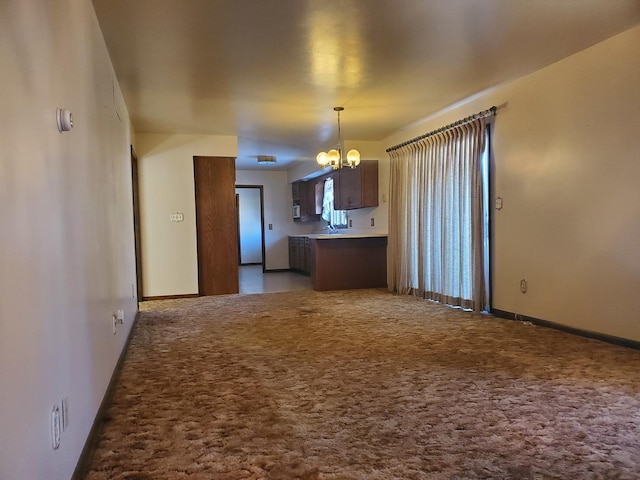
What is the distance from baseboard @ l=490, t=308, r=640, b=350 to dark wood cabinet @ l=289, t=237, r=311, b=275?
4.77 m

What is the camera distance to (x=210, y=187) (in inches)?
255

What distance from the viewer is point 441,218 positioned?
5391 mm

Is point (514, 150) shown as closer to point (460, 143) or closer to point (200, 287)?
point (460, 143)

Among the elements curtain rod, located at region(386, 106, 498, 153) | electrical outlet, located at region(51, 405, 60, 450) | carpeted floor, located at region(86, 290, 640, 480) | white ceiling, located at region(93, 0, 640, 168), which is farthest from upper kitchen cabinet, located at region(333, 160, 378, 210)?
electrical outlet, located at region(51, 405, 60, 450)

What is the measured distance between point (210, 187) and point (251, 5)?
13.2ft

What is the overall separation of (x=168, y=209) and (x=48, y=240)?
16.3 ft

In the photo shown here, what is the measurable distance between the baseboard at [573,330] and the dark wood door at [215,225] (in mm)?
3716

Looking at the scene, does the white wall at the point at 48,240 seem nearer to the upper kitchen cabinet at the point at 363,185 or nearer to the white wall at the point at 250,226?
the upper kitchen cabinet at the point at 363,185

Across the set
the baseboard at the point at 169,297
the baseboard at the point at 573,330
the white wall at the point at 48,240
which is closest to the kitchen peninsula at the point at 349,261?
the baseboard at the point at 169,297

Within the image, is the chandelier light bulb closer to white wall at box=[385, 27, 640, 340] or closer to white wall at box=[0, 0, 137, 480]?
white wall at box=[385, 27, 640, 340]

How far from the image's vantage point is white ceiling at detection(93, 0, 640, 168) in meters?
2.81

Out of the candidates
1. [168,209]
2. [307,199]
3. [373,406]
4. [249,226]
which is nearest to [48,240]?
[373,406]

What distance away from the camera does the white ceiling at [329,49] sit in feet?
9.21

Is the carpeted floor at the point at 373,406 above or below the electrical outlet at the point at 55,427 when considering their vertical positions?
below
